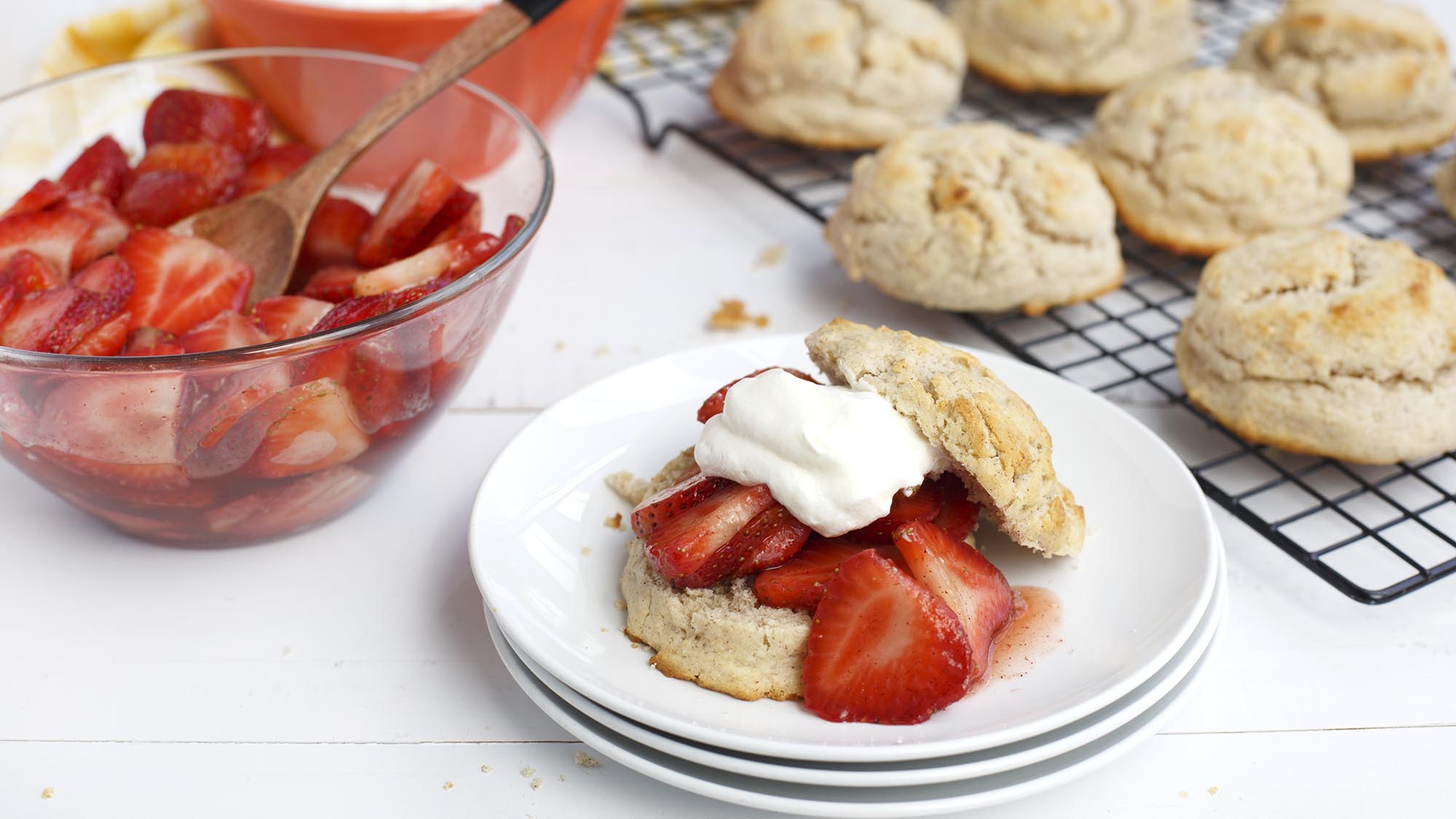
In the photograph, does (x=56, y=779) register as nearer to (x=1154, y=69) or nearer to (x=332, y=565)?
(x=332, y=565)

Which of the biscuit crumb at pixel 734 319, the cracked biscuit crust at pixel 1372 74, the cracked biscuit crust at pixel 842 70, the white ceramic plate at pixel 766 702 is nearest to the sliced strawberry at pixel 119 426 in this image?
the white ceramic plate at pixel 766 702

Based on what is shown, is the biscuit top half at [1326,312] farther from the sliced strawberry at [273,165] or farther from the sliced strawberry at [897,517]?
the sliced strawberry at [273,165]

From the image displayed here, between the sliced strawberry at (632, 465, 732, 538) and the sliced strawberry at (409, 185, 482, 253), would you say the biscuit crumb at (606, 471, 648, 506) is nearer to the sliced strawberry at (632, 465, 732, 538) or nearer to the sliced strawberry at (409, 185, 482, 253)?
the sliced strawberry at (632, 465, 732, 538)

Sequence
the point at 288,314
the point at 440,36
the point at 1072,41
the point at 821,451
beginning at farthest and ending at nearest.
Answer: the point at 1072,41 < the point at 440,36 < the point at 288,314 < the point at 821,451

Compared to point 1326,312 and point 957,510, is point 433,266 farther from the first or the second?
point 1326,312

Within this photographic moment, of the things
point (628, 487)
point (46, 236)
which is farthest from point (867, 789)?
point (46, 236)

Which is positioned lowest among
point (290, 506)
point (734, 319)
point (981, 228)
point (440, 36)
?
point (734, 319)
